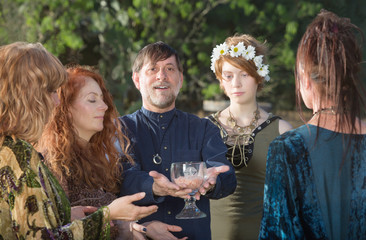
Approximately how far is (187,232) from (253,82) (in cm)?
124

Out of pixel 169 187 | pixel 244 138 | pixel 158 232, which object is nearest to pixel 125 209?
pixel 169 187

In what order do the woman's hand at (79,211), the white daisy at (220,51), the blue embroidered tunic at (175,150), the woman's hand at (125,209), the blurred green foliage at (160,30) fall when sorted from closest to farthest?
the woman's hand at (125,209)
the woman's hand at (79,211)
the blue embroidered tunic at (175,150)
the white daisy at (220,51)
the blurred green foliage at (160,30)

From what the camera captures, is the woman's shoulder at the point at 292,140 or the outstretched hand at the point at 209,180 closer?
the woman's shoulder at the point at 292,140

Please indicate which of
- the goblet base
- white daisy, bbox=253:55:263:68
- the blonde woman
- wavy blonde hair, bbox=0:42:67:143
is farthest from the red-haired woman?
white daisy, bbox=253:55:263:68

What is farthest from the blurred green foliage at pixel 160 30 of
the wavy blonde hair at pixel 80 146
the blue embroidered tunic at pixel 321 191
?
the blue embroidered tunic at pixel 321 191

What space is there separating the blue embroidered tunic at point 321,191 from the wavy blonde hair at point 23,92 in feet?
3.22

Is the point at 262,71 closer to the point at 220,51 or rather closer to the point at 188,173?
the point at 220,51

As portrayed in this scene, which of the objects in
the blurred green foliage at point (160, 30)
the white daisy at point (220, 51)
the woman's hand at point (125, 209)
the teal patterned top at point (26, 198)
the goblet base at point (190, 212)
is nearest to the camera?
the teal patterned top at point (26, 198)

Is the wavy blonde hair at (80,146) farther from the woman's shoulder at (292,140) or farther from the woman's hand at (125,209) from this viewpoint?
the woman's shoulder at (292,140)

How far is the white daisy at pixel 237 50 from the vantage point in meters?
3.50

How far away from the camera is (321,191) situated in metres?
1.80

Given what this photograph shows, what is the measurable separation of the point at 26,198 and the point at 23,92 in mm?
410

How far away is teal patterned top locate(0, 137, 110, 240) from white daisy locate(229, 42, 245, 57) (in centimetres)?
199

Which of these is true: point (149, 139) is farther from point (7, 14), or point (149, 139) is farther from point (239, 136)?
point (7, 14)
